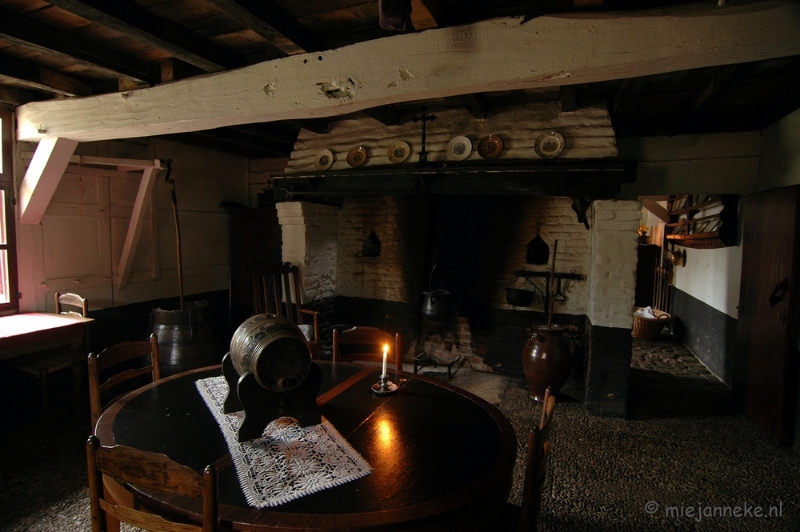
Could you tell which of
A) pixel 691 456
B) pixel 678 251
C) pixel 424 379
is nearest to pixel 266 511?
pixel 424 379

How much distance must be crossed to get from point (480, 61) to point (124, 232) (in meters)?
4.30

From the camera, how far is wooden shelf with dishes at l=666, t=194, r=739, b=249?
14.9ft

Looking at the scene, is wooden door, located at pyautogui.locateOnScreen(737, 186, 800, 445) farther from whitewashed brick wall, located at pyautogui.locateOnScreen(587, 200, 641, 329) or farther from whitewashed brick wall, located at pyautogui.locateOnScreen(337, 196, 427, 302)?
whitewashed brick wall, located at pyautogui.locateOnScreen(337, 196, 427, 302)

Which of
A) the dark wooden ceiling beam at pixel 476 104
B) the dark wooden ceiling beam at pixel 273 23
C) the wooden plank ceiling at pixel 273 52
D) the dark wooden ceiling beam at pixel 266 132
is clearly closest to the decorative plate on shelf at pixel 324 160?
the dark wooden ceiling beam at pixel 266 132

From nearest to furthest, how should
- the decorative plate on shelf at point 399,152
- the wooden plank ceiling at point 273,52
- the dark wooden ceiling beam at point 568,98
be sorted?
the wooden plank ceiling at point 273,52
the dark wooden ceiling beam at point 568,98
the decorative plate on shelf at point 399,152

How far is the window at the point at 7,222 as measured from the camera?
3529mm

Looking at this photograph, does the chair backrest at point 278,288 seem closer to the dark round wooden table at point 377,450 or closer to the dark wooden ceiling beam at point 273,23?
the dark round wooden table at point 377,450

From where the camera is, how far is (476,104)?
347cm

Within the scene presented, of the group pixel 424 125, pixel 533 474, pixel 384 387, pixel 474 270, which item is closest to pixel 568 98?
pixel 424 125

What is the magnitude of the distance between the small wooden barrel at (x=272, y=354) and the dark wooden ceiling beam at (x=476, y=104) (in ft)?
7.98

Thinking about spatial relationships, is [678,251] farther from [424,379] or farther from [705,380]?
[424,379]

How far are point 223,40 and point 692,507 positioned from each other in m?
4.18

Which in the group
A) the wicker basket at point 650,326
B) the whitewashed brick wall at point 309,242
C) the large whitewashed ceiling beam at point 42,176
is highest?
the large whitewashed ceiling beam at point 42,176

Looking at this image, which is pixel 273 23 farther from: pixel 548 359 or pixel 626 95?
pixel 548 359
